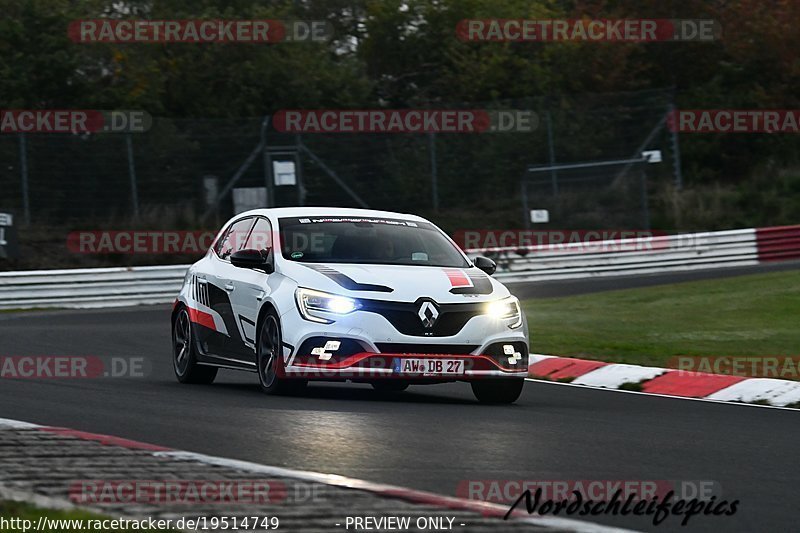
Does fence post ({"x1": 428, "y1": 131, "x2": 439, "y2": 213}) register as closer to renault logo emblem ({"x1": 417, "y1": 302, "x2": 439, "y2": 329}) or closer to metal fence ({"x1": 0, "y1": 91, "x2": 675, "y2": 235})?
metal fence ({"x1": 0, "y1": 91, "x2": 675, "y2": 235})

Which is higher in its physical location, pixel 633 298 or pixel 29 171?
pixel 29 171

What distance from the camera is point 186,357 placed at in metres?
12.7

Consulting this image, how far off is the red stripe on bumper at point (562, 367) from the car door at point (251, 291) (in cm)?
318

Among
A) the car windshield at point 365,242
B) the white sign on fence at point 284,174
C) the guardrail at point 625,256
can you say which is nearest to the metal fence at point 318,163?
the white sign on fence at point 284,174

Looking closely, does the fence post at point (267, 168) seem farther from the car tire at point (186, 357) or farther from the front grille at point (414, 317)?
the front grille at point (414, 317)

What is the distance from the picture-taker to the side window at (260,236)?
11898 mm

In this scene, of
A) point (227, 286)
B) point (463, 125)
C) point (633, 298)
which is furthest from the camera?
point (463, 125)

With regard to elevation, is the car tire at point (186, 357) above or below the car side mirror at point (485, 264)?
below

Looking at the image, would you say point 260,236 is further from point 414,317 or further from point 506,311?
point 506,311

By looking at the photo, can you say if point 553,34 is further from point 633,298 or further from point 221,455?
point 221,455

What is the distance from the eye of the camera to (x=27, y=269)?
27453mm

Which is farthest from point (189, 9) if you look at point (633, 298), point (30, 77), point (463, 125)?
point (633, 298)

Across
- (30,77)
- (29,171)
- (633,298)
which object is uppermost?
(30,77)

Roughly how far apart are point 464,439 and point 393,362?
214 centimetres
